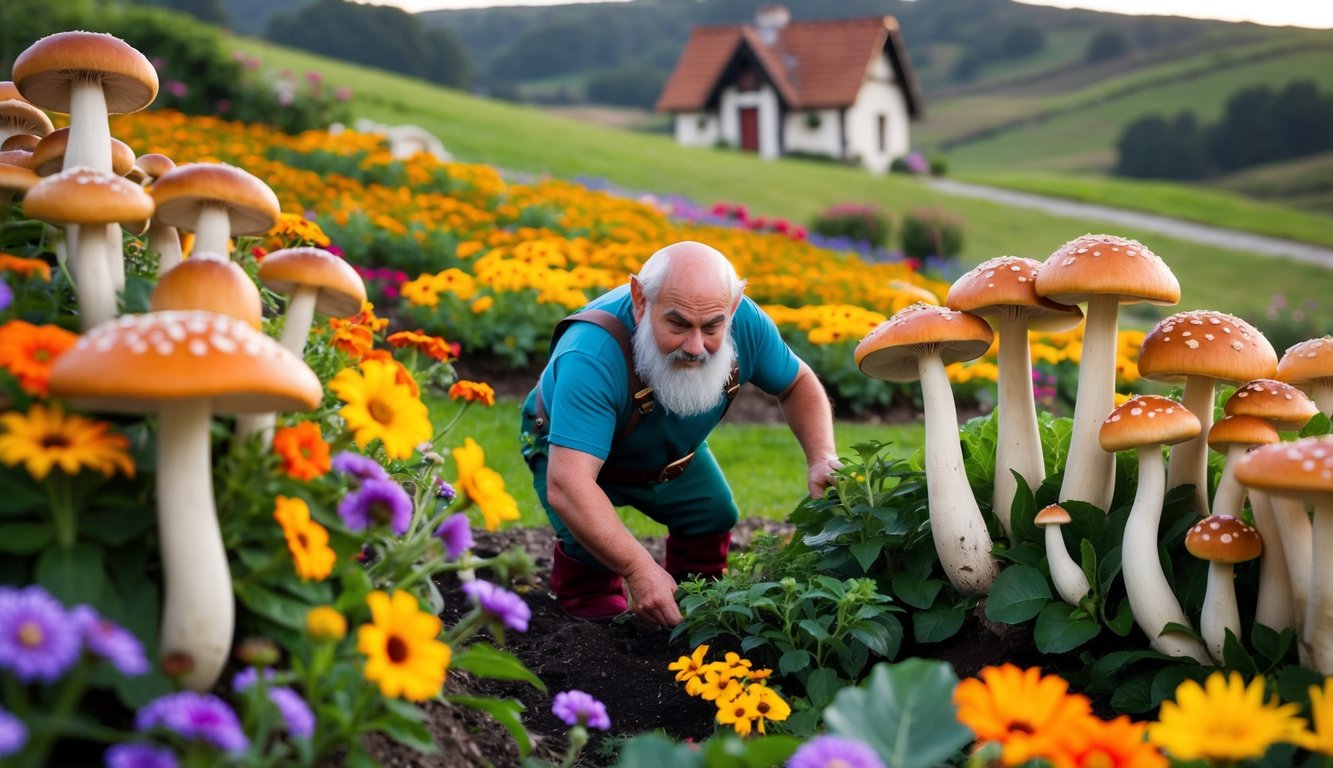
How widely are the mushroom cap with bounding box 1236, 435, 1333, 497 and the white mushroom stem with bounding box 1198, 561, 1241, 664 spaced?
0.57 metres

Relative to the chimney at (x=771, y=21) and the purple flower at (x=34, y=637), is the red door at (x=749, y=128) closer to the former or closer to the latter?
the chimney at (x=771, y=21)

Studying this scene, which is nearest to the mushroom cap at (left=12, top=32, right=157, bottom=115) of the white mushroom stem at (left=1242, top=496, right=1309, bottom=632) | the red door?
the white mushroom stem at (left=1242, top=496, right=1309, bottom=632)

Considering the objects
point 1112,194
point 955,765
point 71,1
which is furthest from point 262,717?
point 1112,194

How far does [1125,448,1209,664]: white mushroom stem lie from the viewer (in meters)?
2.69

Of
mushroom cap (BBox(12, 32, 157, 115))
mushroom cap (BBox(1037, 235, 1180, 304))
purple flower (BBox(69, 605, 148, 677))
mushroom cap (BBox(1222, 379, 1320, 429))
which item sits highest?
mushroom cap (BBox(12, 32, 157, 115))

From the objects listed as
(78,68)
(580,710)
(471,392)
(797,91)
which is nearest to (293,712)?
(580,710)

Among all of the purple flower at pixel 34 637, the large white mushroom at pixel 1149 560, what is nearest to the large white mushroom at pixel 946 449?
the large white mushroom at pixel 1149 560

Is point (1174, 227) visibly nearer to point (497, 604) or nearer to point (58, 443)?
point (497, 604)

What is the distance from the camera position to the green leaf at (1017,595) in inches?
115

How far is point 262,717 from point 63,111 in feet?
5.85

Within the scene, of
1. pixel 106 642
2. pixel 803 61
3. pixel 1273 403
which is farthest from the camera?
pixel 803 61

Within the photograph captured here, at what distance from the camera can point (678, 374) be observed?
3672mm

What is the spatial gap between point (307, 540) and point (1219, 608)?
208 centimetres

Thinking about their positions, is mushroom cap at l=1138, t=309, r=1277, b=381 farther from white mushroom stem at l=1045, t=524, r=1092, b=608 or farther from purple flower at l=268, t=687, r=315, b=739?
purple flower at l=268, t=687, r=315, b=739
